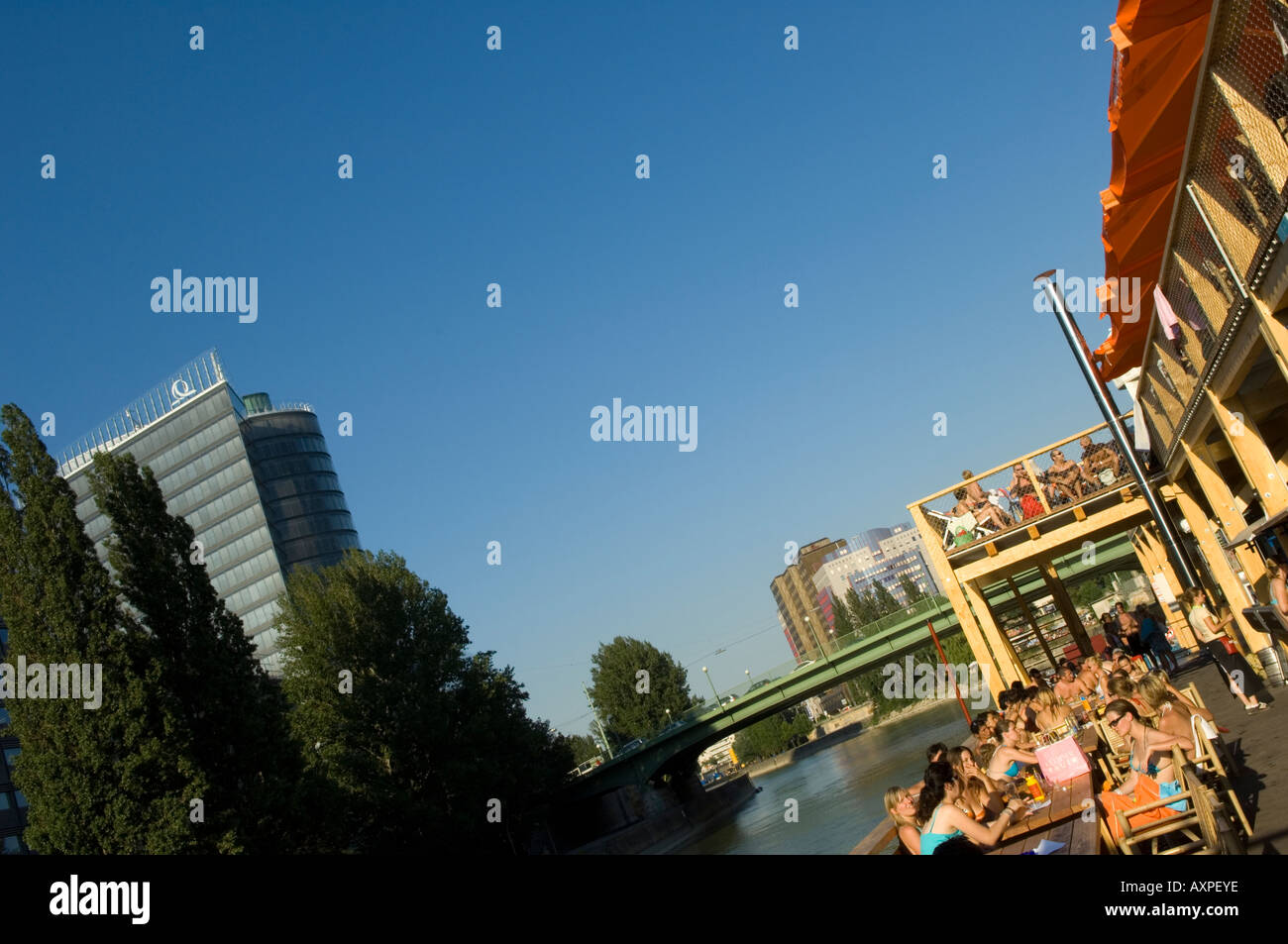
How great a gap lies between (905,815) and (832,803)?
112ft

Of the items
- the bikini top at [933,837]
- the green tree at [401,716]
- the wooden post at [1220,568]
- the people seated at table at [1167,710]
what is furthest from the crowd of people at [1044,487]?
the green tree at [401,716]

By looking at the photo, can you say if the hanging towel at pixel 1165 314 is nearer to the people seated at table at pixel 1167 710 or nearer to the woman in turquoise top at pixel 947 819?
the people seated at table at pixel 1167 710

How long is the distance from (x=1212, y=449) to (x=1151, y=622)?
4.79m

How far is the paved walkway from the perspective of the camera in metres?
6.99

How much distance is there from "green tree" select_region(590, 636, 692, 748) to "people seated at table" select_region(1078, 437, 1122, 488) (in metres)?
59.3

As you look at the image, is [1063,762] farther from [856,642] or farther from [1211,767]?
[856,642]

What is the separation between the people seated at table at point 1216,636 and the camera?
12.7m

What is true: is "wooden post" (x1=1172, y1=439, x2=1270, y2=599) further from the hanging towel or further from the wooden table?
the wooden table

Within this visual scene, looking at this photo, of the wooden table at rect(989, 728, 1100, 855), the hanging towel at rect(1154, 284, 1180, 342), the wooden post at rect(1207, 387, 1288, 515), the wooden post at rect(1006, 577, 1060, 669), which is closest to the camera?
the wooden table at rect(989, 728, 1100, 855)

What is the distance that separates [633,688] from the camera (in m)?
78.0

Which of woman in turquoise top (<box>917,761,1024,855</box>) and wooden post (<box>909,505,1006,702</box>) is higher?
wooden post (<box>909,505,1006,702</box>)

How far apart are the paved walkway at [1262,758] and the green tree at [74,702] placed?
20.6 metres

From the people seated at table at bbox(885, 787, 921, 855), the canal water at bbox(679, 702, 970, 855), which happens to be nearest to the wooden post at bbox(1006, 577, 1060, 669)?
the canal water at bbox(679, 702, 970, 855)

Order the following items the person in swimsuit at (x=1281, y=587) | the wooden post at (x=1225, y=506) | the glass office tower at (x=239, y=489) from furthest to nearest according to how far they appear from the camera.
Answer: the glass office tower at (x=239, y=489)
the wooden post at (x=1225, y=506)
the person in swimsuit at (x=1281, y=587)
